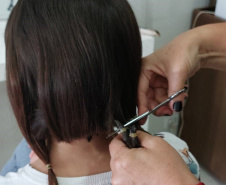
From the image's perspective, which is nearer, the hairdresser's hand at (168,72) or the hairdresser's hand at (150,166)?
the hairdresser's hand at (150,166)

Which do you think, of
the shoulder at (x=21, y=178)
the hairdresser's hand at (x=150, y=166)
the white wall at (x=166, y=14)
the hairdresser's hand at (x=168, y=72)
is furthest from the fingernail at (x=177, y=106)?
the white wall at (x=166, y=14)

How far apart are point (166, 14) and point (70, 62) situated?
1.08 meters

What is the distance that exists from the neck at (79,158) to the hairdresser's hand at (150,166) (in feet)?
0.46

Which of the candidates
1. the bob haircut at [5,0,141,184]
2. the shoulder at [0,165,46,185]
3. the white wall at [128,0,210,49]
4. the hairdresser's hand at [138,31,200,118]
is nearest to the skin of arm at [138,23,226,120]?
the hairdresser's hand at [138,31,200,118]

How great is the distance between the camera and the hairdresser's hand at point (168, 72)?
78 centimetres

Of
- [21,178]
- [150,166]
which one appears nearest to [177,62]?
[150,166]

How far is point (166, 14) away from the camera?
1.54 meters

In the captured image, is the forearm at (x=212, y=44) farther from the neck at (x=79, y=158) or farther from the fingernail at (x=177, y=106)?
the neck at (x=79, y=158)

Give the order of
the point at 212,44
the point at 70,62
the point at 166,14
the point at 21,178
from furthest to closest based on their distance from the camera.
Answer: the point at 166,14, the point at 212,44, the point at 21,178, the point at 70,62

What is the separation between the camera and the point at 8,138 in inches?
59.3

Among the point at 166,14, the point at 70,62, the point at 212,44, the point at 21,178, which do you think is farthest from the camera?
the point at 166,14

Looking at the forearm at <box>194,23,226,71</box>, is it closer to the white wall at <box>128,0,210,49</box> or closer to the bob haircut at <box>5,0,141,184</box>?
the bob haircut at <box>5,0,141,184</box>

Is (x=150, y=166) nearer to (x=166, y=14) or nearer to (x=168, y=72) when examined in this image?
(x=168, y=72)

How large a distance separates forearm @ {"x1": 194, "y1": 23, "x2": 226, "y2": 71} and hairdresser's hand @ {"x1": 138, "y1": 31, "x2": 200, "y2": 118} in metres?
0.03
